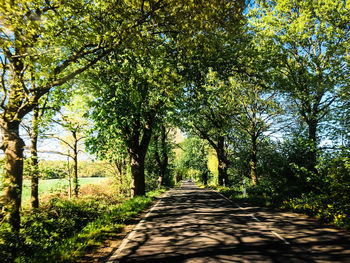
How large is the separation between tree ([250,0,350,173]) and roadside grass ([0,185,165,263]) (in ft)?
39.5

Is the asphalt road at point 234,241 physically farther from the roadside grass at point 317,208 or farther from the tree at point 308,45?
the tree at point 308,45

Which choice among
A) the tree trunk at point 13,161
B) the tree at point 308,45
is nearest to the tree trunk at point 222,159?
the tree at point 308,45

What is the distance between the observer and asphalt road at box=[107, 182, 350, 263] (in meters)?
4.57

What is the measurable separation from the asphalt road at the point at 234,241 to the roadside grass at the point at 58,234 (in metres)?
0.93

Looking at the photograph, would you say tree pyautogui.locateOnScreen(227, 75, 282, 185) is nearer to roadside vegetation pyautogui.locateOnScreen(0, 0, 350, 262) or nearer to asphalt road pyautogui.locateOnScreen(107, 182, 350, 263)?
roadside vegetation pyautogui.locateOnScreen(0, 0, 350, 262)

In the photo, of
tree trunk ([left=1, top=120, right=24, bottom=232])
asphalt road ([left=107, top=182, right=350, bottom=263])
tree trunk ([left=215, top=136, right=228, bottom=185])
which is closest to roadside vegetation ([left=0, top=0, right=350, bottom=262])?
tree trunk ([left=1, top=120, right=24, bottom=232])

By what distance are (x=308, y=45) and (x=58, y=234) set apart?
17426 mm

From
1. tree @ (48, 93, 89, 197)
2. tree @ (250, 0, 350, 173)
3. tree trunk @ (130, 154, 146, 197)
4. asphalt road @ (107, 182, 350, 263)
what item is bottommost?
asphalt road @ (107, 182, 350, 263)

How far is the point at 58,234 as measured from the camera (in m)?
6.30

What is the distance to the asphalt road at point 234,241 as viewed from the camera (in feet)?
15.0

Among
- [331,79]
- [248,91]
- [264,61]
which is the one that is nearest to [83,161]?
[248,91]

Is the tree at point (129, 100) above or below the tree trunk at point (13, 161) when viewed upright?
above

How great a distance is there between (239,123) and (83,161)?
1781cm

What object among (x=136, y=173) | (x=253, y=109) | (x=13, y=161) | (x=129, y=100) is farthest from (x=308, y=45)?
(x=13, y=161)
